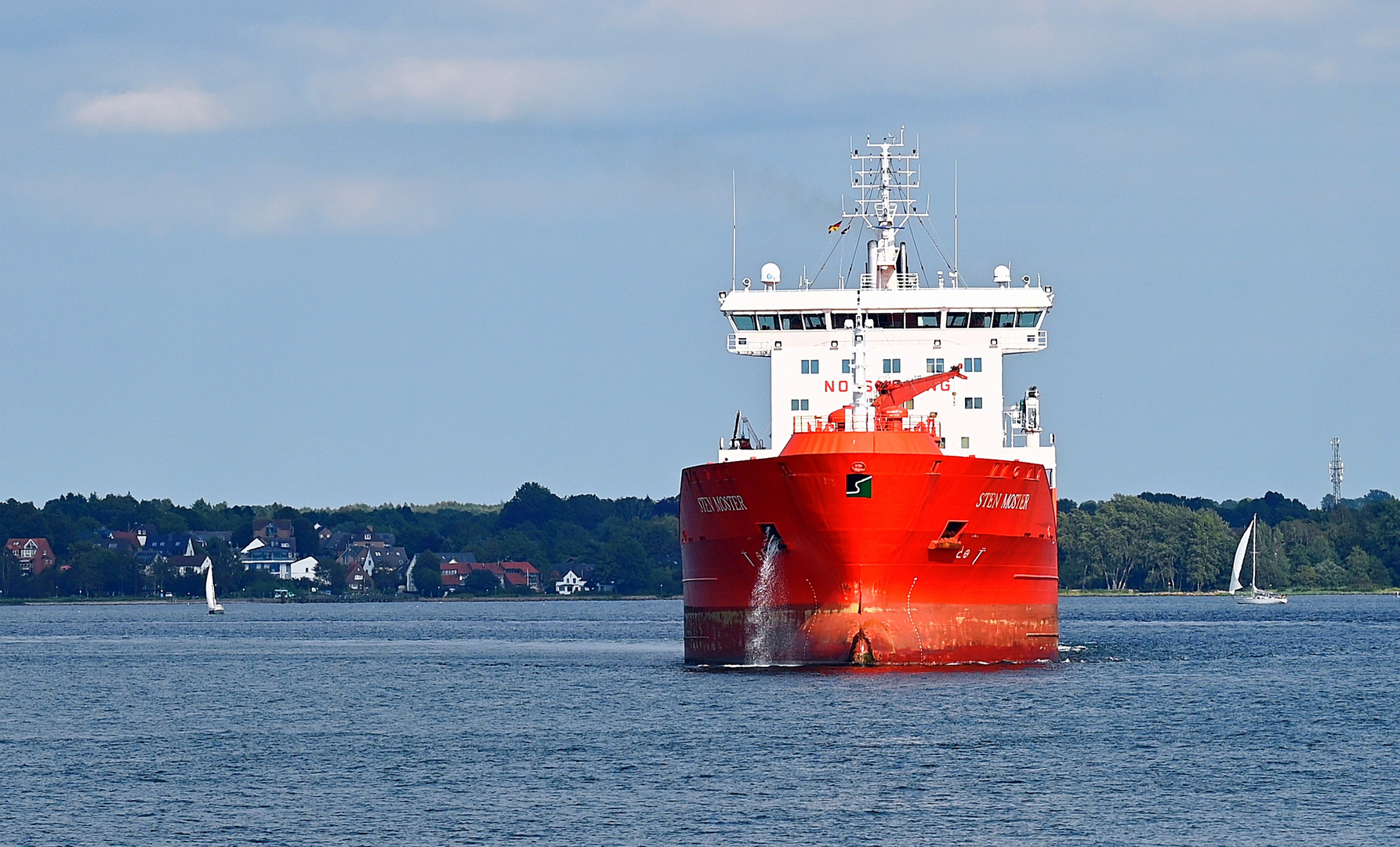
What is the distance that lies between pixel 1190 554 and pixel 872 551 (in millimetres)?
142622

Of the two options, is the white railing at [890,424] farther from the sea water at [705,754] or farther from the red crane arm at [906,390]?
the sea water at [705,754]

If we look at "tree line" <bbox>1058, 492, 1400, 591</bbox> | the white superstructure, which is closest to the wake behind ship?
the white superstructure

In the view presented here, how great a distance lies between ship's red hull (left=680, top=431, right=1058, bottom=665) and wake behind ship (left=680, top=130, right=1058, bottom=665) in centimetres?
5

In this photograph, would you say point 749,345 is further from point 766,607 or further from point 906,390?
point 766,607

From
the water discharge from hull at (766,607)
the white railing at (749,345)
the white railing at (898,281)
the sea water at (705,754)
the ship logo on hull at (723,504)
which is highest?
the white railing at (898,281)

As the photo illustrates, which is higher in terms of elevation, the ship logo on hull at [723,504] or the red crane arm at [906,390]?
the red crane arm at [906,390]

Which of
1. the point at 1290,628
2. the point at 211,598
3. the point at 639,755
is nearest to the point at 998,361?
the point at 639,755

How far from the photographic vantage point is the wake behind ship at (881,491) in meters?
42.6

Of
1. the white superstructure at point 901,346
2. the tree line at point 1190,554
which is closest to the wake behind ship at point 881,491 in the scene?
the white superstructure at point 901,346

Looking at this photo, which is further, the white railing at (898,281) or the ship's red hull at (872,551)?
the white railing at (898,281)

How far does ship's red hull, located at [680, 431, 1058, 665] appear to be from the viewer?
4216 cm

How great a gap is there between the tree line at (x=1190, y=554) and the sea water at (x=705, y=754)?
393ft

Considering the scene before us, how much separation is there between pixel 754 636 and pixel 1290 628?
4943cm

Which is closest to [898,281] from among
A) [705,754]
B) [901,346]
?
[901,346]
